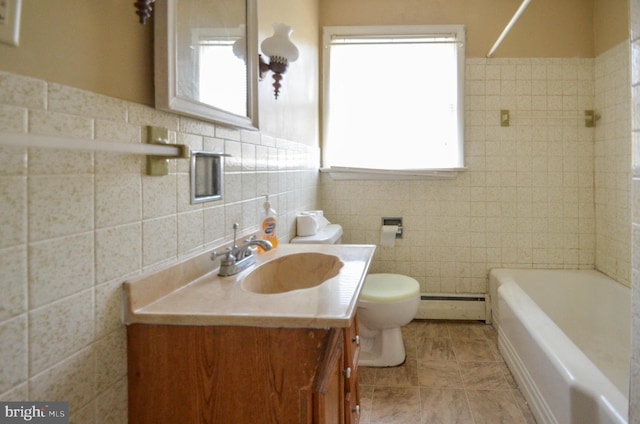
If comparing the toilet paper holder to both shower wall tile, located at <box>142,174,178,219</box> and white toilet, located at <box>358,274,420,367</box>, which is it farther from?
shower wall tile, located at <box>142,174,178,219</box>

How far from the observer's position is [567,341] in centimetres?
166

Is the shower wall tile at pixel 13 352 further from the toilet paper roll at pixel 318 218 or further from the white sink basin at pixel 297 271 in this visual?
the toilet paper roll at pixel 318 218

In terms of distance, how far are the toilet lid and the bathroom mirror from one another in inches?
45.9

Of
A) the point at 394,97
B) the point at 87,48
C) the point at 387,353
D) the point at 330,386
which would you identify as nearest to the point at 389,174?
the point at 394,97

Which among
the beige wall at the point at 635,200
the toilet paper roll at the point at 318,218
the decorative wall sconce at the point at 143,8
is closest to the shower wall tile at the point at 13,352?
the decorative wall sconce at the point at 143,8

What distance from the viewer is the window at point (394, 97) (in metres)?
2.86

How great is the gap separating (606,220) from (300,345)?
2.68m

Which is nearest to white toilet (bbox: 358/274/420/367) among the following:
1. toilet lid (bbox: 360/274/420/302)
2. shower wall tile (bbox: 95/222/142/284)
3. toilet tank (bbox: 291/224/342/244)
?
toilet lid (bbox: 360/274/420/302)

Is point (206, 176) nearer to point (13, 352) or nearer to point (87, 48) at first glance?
point (87, 48)

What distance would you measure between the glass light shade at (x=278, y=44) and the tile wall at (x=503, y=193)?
1.38 meters

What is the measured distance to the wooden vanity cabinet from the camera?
82 centimetres

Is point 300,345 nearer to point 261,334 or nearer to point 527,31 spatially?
point 261,334

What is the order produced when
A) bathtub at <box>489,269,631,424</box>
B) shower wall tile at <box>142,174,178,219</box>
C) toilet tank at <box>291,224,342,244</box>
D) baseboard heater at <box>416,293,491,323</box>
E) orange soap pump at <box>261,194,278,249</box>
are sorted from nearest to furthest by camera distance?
shower wall tile at <box>142,174,178,219</box> < bathtub at <box>489,269,631,424</box> < orange soap pump at <box>261,194,278,249</box> < toilet tank at <box>291,224,342,244</box> < baseboard heater at <box>416,293,491,323</box>

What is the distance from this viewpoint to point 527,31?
2797mm
